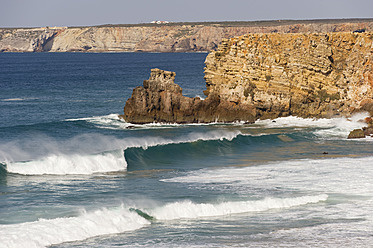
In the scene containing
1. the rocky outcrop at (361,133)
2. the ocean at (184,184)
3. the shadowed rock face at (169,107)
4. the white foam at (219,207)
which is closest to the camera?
the ocean at (184,184)

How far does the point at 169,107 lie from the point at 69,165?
16.7 metres

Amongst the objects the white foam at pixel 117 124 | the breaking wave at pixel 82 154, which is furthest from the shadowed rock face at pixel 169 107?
the breaking wave at pixel 82 154

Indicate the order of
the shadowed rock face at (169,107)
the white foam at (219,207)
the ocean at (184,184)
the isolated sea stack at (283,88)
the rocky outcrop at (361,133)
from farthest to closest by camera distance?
the isolated sea stack at (283,88)
the shadowed rock face at (169,107)
the rocky outcrop at (361,133)
the white foam at (219,207)
the ocean at (184,184)

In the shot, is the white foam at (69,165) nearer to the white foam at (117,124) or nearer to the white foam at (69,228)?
the white foam at (69,228)

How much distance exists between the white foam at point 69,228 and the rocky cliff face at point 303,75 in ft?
88.2

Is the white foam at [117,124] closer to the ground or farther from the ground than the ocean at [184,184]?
farther from the ground

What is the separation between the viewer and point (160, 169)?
3186 centimetres

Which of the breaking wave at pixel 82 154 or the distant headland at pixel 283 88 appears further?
the distant headland at pixel 283 88

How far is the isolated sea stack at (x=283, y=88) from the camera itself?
4588cm

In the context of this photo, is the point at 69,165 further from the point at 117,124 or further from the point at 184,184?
the point at 117,124

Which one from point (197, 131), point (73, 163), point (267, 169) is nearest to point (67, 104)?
point (197, 131)

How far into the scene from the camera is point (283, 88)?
152 ft

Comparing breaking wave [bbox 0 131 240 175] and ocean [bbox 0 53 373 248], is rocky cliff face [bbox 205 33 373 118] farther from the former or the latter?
breaking wave [bbox 0 131 240 175]

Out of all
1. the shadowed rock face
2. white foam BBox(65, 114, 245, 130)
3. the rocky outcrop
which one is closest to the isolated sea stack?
the shadowed rock face
